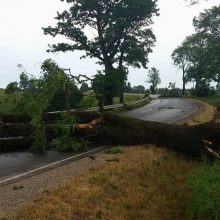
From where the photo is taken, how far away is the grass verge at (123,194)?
383 inches

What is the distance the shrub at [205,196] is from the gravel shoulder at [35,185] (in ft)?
10.6

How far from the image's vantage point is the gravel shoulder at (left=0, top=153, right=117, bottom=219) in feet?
31.5

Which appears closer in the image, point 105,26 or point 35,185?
point 35,185

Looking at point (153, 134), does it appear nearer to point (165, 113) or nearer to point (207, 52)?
point (165, 113)

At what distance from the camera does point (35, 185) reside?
1088 centimetres

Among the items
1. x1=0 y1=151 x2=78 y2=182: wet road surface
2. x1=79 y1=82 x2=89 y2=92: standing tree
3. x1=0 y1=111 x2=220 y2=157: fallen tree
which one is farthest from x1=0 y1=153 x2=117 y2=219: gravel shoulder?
x1=79 y1=82 x2=89 y2=92: standing tree

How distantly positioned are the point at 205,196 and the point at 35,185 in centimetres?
424

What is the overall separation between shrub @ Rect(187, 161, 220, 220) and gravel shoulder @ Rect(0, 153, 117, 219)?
324 centimetres

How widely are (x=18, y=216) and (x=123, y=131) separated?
7966mm

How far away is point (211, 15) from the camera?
5869 centimetres

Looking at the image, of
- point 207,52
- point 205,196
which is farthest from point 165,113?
point 207,52

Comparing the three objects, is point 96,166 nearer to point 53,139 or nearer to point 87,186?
point 87,186

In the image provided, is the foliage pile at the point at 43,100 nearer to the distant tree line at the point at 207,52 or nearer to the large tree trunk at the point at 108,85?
the large tree trunk at the point at 108,85

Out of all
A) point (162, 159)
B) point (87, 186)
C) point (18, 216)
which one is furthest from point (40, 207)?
point (162, 159)
